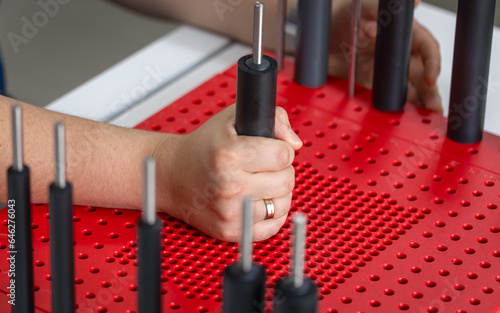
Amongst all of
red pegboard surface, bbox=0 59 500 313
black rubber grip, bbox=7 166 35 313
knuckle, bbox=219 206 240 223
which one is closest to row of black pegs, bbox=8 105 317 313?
black rubber grip, bbox=7 166 35 313

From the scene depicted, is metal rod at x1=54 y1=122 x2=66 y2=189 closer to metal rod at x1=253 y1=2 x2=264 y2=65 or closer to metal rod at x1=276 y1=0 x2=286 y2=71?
metal rod at x1=253 y1=2 x2=264 y2=65

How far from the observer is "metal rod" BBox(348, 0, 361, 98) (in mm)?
1094

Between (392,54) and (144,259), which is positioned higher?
(392,54)

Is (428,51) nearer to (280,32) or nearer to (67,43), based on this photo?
(280,32)

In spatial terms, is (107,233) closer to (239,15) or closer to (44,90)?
(239,15)

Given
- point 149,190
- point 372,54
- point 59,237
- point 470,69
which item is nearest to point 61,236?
point 59,237

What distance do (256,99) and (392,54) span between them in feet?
1.12

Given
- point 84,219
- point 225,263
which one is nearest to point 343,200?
point 225,263

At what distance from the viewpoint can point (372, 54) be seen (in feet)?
4.01

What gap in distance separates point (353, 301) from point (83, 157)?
34 cm

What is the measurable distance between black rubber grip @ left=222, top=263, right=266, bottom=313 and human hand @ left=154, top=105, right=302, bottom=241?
286mm

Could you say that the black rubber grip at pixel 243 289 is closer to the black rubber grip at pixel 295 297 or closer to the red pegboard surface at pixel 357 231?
the black rubber grip at pixel 295 297

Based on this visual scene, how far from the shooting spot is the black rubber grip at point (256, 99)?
0.77 m

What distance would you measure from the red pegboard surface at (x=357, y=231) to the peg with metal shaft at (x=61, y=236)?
0.13 m
